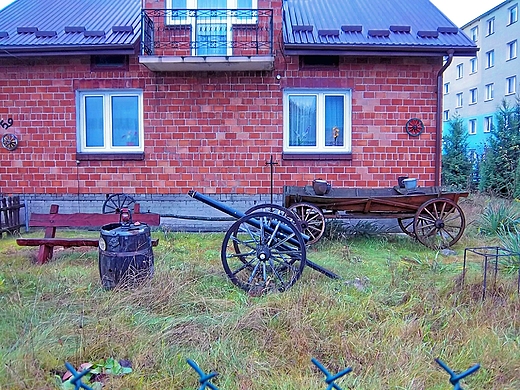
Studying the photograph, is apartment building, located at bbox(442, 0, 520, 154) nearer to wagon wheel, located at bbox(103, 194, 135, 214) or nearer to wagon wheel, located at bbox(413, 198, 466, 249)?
wagon wheel, located at bbox(413, 198, 466, 249)

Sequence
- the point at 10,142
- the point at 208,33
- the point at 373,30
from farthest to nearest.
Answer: the point at 10,142, the point at 208,33, the point at 373,30

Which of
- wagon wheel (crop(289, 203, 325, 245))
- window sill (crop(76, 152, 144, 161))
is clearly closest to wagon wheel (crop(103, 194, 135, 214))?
window sill (crop(76, 152, 144, 161))

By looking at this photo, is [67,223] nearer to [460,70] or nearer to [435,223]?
[435,223]

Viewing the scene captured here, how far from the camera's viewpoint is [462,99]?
35656mm

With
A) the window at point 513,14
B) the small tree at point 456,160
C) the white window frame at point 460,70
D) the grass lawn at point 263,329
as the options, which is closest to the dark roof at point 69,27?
the grass lawn at point 263,329

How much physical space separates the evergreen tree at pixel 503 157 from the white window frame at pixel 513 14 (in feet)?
53.1

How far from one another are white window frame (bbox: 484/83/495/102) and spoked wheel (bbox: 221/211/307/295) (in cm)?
3096

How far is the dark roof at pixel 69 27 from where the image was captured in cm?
898

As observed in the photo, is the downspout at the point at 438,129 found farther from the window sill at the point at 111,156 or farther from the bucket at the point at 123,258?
the bucket at the point at 123,258

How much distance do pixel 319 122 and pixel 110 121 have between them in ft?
14.5

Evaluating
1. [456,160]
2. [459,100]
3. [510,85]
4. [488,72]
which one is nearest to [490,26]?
[488,72]

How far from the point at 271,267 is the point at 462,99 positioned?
35.3 meters

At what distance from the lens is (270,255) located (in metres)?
5.19

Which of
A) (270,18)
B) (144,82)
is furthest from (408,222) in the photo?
(144,82)
